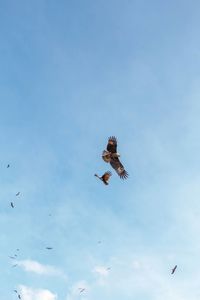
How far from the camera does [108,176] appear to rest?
2633 cm

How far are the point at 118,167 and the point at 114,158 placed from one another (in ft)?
3.63

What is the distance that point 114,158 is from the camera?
27266 mm

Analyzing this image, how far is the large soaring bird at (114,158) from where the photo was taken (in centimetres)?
2647

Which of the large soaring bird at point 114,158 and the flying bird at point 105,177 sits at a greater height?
the large soaring bird at point 114,158

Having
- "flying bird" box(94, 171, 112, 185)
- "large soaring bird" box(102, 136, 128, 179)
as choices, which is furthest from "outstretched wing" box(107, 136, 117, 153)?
"flying bird" box(94, 171, 112, 185)

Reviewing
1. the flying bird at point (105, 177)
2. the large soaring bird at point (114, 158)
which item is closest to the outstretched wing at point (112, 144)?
the large soaring bird at point (114, 158)

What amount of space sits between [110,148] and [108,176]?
9.09 ft

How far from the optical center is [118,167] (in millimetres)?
27656

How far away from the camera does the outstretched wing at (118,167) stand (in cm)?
2723

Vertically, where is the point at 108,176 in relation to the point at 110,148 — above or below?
below

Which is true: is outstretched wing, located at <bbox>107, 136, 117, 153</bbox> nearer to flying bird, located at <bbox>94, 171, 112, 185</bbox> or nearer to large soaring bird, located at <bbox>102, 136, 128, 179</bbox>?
large soaring bird, located at <bbox>102, 136, 128, 179</bbox>

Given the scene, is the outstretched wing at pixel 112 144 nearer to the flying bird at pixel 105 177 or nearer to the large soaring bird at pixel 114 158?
the large soaring bird at pixel 114 158

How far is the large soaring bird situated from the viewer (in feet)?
86.8

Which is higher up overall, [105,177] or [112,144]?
[112,144]
